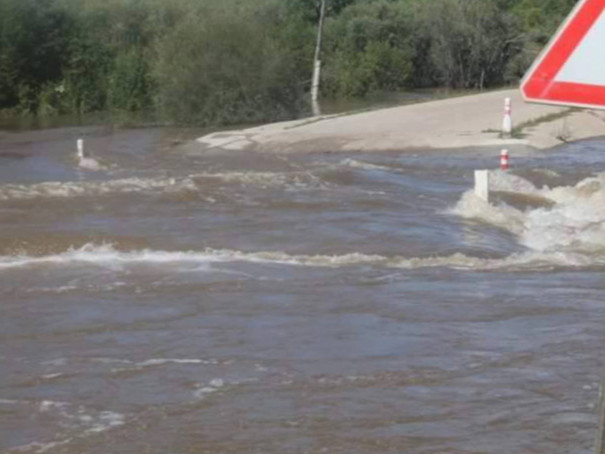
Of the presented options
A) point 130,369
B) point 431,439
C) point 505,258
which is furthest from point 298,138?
point 431,439

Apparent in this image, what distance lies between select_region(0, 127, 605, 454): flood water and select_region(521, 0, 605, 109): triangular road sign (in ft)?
13.6

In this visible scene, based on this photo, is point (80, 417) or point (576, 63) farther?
point (80, 417)

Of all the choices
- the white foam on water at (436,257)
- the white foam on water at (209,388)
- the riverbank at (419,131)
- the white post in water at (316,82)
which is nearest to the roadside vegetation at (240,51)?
the white post in water at (316,82)

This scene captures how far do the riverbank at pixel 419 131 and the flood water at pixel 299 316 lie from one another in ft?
21.0

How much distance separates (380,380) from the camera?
30.7 feet

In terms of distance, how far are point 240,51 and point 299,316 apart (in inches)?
950

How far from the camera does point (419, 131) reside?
3002 cm

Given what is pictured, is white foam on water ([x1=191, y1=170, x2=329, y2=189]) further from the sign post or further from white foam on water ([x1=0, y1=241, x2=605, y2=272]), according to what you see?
the sign post

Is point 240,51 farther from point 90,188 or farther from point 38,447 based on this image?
point 38,447

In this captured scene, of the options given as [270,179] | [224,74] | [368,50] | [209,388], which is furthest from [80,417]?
[368,50]

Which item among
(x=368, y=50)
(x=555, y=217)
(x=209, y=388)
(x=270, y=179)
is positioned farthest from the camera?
(x=368, y=50)

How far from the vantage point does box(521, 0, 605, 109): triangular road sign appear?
12.8ft

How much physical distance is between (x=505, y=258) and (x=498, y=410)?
6.52m

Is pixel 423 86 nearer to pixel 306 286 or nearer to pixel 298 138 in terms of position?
pixel 298 138
